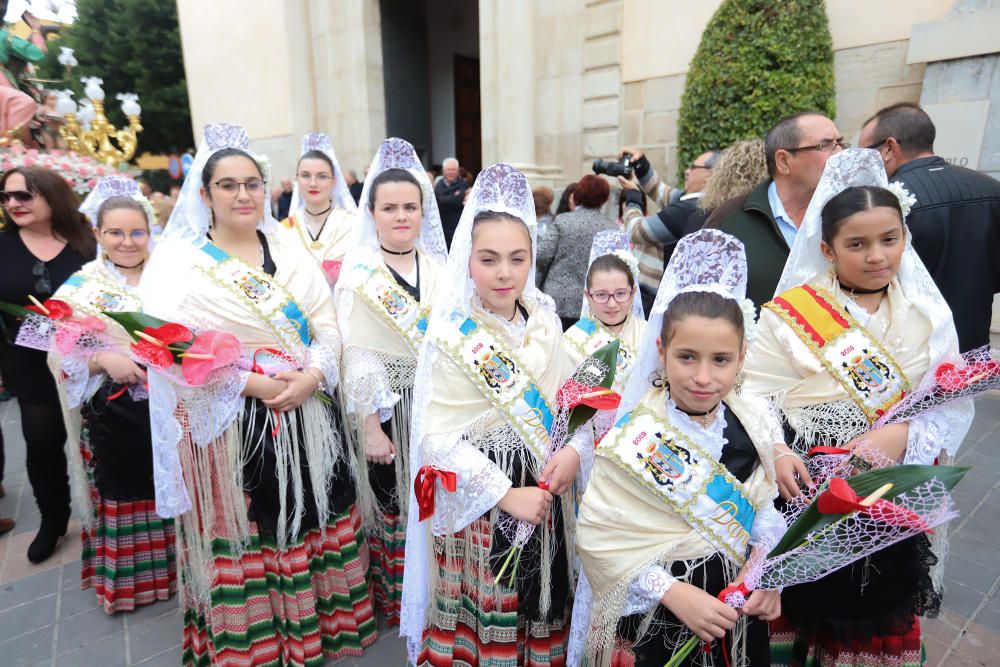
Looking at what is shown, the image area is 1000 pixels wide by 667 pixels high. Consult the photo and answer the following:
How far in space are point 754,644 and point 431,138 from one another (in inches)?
487

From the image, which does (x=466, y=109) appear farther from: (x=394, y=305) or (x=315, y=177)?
(x=394, y=305)

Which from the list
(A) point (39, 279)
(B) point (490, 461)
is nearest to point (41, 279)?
(A) point (39, 279)

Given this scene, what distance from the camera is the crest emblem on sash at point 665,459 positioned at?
1.56 metres

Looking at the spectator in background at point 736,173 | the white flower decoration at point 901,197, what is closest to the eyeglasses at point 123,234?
the spectator in background at point 736,173

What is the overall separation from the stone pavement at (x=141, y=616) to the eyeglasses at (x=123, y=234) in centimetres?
193

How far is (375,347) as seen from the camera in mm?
2525

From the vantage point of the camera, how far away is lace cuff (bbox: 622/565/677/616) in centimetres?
153

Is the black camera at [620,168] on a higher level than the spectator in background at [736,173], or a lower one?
higher

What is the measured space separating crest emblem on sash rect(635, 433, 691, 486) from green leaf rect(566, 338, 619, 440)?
0.33 metres

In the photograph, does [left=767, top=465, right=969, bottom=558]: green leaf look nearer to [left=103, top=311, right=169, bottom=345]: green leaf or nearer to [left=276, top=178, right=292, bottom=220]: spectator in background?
[left=103, top=311, right=169, bottom=345]: green leaf

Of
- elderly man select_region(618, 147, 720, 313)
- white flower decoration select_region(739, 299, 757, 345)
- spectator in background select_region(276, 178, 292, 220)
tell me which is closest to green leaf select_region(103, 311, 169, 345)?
white flower decoration select_region(739, 299, 757, 345)

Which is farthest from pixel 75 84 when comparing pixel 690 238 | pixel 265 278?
pixel 690 238

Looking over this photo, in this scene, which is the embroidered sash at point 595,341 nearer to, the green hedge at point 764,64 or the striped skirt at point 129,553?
the striped skirt at point 129,553

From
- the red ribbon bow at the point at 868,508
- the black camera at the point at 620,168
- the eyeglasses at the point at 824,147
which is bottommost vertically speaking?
the red ribbon bow at the point at 868,508
